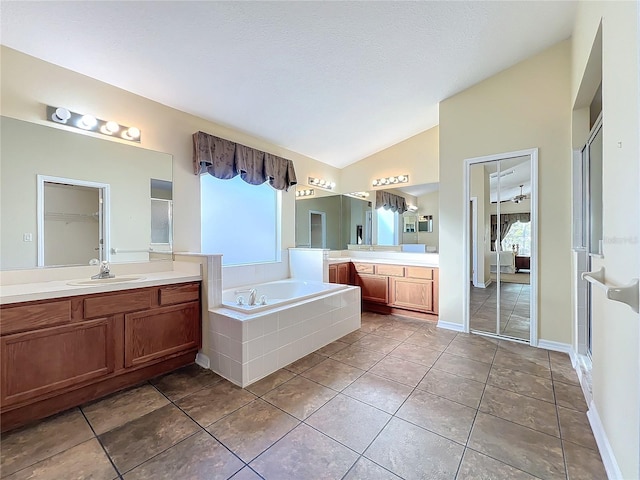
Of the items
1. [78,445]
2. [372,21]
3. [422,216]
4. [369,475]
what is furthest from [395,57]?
[78,445]

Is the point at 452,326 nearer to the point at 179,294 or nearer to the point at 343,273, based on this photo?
the point at 343,273

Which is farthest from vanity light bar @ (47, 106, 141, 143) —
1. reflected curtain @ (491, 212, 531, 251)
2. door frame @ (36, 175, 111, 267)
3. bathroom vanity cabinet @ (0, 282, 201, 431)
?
reflected curtain @ (491, 212, 531, 251)

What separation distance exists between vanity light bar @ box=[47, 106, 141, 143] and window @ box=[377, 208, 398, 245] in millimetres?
3428

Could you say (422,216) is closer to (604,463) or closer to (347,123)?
(347,123)

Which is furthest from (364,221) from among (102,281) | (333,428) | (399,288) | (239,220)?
(102,281)

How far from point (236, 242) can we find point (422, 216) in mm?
2700

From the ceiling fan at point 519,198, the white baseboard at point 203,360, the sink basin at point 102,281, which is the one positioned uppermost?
the ceiling fan at point 519,198

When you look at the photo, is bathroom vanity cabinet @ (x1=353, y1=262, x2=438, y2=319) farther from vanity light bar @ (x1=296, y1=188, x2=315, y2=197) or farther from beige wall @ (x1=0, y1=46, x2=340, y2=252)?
beige wall @ (x1=0, y1=46, x2=340, y2=252)

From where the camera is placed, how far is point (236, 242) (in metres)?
3.71

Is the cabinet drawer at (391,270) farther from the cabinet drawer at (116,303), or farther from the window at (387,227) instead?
the cabinet drawer at (116,303)

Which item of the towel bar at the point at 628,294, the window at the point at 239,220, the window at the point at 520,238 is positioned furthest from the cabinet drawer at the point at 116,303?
the window at the point at 520,238

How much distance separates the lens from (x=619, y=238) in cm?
124

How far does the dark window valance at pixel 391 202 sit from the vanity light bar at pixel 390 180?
14cm

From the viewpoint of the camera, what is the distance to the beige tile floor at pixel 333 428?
1357 mm
